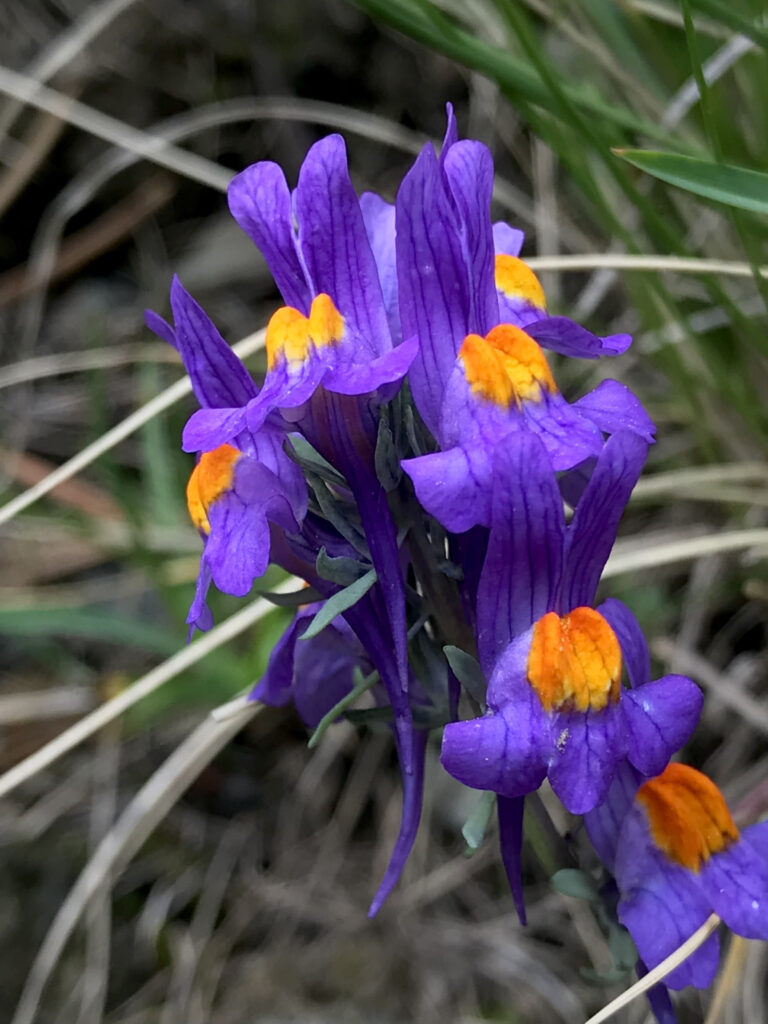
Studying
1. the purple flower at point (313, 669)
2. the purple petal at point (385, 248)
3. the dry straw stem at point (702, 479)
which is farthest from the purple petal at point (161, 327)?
the dry straw stem at point (702, 479)

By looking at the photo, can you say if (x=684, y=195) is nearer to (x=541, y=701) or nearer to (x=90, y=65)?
(x=541, y=701)

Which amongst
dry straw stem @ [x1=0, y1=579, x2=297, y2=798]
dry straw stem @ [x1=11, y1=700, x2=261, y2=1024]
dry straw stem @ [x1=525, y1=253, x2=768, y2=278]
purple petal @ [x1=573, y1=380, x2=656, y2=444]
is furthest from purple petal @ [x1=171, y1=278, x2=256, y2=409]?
dry straw stem @ [x1=11, y1=700, x2=261, y2=1024]

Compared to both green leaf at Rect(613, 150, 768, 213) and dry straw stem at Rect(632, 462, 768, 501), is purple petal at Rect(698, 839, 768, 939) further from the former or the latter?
dry straw stem at Rect(632, 462, 768, 501)

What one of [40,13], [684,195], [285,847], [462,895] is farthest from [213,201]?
[462,895]

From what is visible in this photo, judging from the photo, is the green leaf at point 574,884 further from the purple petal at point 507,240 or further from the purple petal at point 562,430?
the purple petal at point 507,240

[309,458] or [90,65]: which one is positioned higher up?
[90,65]

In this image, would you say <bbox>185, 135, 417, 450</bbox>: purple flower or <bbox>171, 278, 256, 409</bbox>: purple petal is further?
<bbox>171, 278, 256, 409</bbox>: purple petal
